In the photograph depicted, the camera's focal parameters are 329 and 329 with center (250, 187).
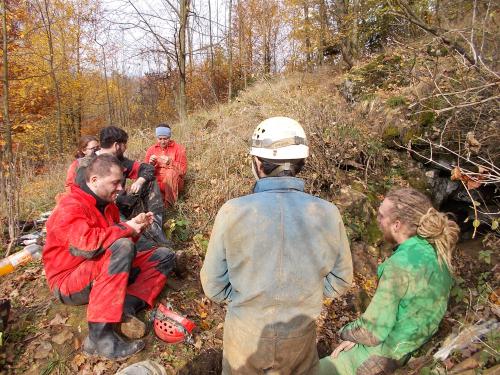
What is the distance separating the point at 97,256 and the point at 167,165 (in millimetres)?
2921

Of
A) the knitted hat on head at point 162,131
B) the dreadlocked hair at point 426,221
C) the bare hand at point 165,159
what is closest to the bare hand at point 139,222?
the dreadlocked hair at point 426,221

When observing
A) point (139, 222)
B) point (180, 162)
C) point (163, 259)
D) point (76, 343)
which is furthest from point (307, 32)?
point (76, 343)

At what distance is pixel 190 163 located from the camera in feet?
22.1

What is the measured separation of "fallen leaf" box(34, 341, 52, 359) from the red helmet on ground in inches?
35.5

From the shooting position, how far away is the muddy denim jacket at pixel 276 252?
161 cm

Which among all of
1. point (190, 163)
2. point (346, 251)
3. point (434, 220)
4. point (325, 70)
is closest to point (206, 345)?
point (346, 251)

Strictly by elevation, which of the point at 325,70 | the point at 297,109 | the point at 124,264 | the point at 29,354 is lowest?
the point at 29,354

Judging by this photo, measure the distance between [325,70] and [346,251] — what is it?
12557 mm

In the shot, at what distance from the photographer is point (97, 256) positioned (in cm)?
283

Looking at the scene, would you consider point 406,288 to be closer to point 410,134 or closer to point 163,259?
point 163,259

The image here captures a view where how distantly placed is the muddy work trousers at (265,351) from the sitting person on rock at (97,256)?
1319mm

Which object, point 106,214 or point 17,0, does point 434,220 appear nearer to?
point 106,214

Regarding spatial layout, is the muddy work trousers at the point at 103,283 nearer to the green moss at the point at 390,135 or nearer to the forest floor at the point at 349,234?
the forest floor at the point at 349,234

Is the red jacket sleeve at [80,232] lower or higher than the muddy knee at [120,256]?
higher
